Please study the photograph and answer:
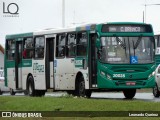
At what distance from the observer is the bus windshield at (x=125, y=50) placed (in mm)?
28547

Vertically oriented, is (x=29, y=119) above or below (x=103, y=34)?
below

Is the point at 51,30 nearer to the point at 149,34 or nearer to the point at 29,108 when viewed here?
the point at 149,34

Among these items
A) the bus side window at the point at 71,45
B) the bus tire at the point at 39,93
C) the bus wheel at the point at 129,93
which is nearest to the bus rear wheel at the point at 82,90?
the bus side window at the point at 71,45

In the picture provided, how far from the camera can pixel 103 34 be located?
2864 centimetres

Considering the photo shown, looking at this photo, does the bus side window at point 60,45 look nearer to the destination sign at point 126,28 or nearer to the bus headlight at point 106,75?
the destination sign at point 126,28

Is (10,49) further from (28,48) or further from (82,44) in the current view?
(82,44)

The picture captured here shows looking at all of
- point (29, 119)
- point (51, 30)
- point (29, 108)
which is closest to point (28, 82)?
point (51, 30)

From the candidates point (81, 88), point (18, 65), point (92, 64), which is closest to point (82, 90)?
point (81, 88)

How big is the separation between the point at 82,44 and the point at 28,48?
5.80 metres

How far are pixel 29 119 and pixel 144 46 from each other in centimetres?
1054

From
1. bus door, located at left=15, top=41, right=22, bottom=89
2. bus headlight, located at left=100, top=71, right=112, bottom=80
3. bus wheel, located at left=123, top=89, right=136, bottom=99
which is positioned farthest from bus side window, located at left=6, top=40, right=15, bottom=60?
bus headlight, located at left=100, top=71, right=112, bottom=80

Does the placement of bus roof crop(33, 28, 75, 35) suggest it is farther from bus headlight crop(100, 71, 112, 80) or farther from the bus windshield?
bus headlight crop(100, 71, 112, 80)

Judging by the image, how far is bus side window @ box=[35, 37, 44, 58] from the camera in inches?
1318

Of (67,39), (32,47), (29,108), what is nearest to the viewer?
(29,108)
